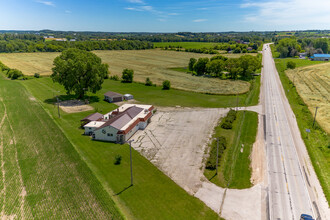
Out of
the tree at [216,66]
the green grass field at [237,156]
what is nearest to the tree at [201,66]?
the tree at [216,66]

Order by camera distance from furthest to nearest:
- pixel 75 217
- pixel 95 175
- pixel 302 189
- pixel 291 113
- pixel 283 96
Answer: pixel 283 96 < pixel 291 113 < pixel 95 175 < pixel 302 189 < pixel 75 217

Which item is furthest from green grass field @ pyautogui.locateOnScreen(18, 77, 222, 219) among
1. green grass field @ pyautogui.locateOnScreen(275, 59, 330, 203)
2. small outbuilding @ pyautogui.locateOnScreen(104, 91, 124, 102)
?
small outbuilding @ pyautogui.locateOnScreen(104, 91, 124, 102)

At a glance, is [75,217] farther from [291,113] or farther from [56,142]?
[291,113]

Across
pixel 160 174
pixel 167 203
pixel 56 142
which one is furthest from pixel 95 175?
pixel 56 142

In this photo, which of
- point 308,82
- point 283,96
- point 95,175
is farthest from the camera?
point 308,82

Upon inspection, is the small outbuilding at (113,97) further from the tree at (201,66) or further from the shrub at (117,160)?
the tree at (201,66)

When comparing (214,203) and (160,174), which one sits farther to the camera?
(160,174)

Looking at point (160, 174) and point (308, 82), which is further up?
point (308, 82)

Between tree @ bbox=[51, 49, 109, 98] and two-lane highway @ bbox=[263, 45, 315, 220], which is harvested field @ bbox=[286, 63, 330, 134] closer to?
two-lane highway @ bbox=[263, 45, 315, 220]
